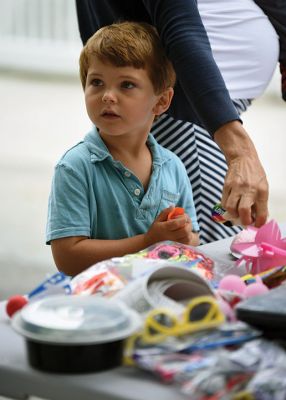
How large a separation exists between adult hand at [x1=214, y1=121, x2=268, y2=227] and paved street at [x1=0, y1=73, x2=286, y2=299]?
166cm

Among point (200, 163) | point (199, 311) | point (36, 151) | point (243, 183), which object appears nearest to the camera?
point (199, 311)

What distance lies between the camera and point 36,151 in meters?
5.36

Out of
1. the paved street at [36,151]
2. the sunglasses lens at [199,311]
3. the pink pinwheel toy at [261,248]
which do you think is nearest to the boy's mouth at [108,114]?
the pink pinwheel toy at [261,248]

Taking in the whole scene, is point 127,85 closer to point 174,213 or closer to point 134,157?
point 134,157

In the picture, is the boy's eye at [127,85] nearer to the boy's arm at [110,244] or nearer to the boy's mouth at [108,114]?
the boy's mouth at [108,114]

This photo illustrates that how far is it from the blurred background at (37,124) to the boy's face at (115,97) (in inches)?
56.7

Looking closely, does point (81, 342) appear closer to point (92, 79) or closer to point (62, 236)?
point (62, 236)

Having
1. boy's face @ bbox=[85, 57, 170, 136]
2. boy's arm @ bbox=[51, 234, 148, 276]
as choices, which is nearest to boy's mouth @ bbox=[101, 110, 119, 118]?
boy's face @ bbox=[85, 57, 170, 136]

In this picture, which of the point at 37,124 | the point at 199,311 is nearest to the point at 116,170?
the point at 199,311

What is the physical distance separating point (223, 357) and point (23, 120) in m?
5.50

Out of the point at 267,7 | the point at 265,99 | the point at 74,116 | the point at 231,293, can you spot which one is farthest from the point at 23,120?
the point at 231,293

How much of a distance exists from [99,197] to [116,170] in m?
0.06

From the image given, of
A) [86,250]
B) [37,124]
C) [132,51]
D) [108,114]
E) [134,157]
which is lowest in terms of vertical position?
[37,124]

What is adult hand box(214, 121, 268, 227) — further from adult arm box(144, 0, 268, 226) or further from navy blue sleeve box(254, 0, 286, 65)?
navy blue sleeve box(254, 0, 286, 65)
